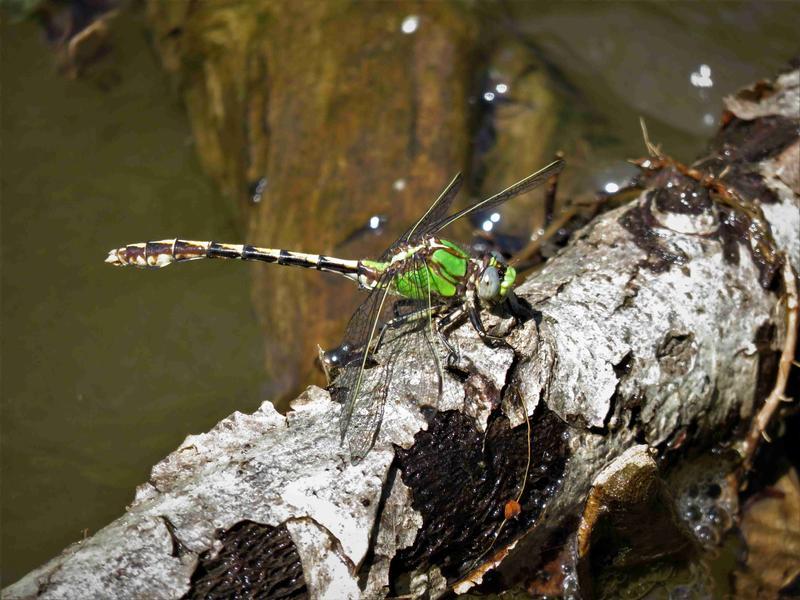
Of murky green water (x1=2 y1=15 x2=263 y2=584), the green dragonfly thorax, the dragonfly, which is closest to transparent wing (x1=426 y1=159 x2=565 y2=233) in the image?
the dragonfly

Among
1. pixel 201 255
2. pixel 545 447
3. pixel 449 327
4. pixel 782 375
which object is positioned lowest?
pixel 545 447

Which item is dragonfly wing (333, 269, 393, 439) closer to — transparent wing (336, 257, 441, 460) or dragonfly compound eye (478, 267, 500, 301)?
transparent wing (336, 257, 441, 460)

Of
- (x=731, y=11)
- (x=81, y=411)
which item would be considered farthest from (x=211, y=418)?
(x=731, y=11)

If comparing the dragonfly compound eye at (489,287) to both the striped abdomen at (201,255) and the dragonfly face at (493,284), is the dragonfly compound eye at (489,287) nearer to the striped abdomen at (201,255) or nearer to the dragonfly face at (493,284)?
the dragonfly face at (493,284)

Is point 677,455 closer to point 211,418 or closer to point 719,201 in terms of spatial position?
point 719,201

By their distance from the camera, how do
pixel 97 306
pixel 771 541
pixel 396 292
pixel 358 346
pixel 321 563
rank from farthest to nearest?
1. pixel 97 306
2. pixel 771 541
3. pixel 396 292
4. pixel 358 346
5. pixel 321 563

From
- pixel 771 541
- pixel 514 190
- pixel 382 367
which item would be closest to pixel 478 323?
pixel 382 367

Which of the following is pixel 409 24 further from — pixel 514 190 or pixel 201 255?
pixel 201 255

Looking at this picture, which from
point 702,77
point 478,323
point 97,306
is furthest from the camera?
point 702,77
